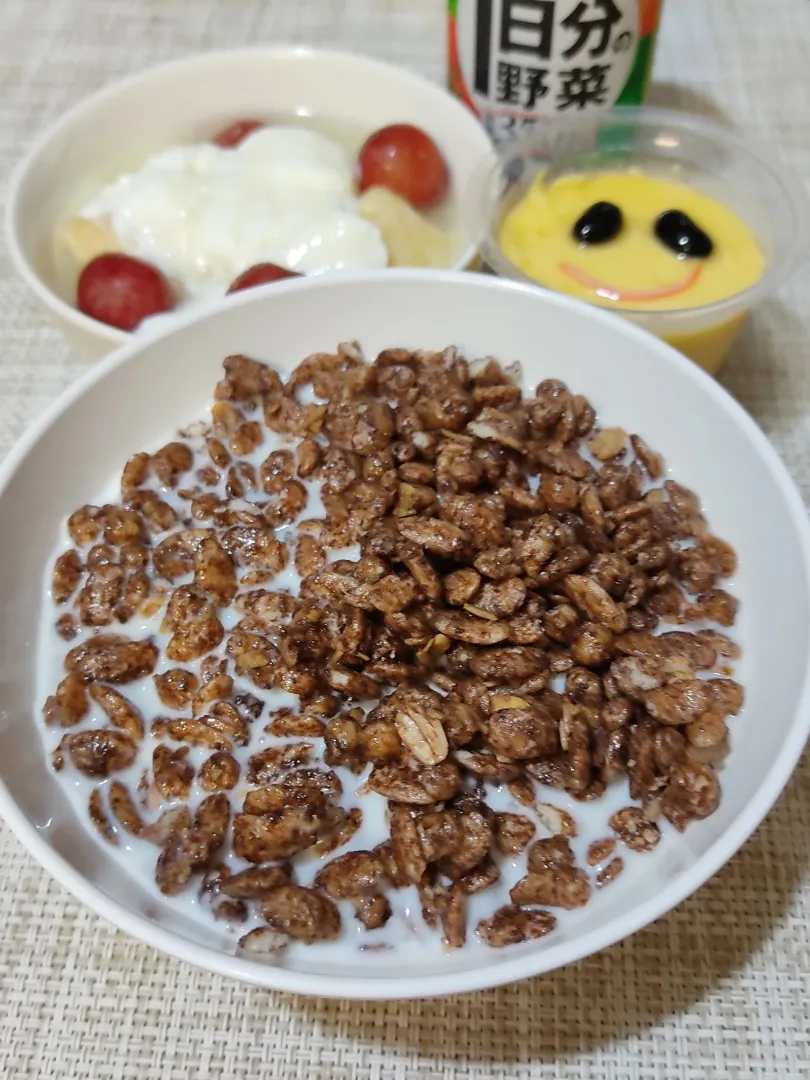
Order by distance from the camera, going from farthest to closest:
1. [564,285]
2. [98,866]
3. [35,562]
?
[564,285] < [35,562] < [98,866]

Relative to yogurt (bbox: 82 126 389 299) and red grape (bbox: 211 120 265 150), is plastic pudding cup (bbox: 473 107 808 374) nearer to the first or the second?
yogurt (bbox: 82 126 389 299)

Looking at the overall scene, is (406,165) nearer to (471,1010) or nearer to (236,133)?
(236,133)

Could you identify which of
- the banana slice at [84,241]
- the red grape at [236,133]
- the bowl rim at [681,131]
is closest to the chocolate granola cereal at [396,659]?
the bowl rim at [681,131]

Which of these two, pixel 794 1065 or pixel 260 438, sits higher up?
pixel 260 438

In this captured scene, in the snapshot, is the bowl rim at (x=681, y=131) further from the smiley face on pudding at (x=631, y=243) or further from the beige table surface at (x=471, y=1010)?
the beige table surface at (x=471, y=1010)

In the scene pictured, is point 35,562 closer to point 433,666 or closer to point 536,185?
point 433,666

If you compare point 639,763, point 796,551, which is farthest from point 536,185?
point 639,763

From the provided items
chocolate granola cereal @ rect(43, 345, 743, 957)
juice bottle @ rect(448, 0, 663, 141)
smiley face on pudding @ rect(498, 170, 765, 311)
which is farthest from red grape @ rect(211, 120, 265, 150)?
chocolate granola cereal @ rect(43, 345, 743, 957)
